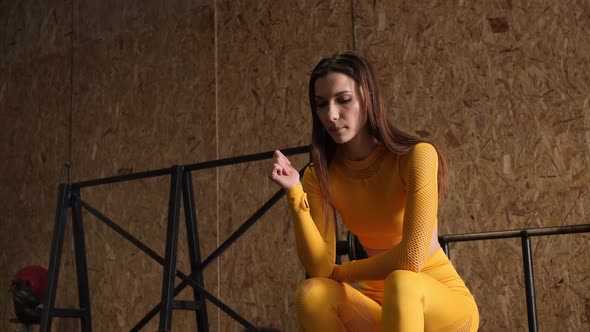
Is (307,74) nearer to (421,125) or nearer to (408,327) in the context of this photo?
(421,125)

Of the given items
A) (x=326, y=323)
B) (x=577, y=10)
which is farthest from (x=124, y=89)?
(x=326, y=323)

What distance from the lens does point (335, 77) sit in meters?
1.85

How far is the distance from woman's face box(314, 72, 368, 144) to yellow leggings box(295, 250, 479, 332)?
383 millimetres

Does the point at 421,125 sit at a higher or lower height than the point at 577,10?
lower

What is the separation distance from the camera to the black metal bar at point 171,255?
2.50 m

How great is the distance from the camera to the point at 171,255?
2.58 m

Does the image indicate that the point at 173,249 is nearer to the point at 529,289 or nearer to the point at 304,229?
the point at 304,229

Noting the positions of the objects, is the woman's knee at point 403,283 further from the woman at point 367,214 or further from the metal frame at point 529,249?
the metal frame at point 529,249

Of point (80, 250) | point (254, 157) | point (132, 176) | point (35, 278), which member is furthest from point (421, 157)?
point (35, 278)

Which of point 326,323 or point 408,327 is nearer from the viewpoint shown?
point 408,327

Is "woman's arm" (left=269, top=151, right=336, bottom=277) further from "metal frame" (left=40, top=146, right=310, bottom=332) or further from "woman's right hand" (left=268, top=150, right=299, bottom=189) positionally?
"metal frame" (left=40, top=146, right=310, bottom=332)

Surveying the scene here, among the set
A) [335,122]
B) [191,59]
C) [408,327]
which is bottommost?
[408,327]

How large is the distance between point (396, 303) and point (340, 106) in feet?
1.80

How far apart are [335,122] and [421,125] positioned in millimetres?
1494
